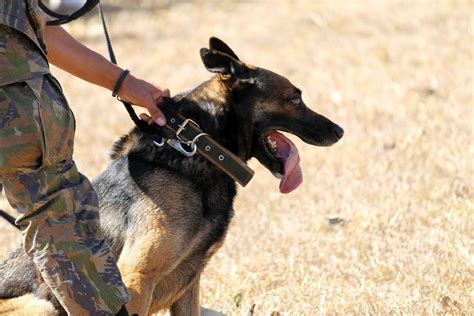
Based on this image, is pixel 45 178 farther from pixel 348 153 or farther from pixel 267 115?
pixel 348 153

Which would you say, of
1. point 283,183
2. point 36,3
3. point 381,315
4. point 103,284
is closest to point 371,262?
point 381,315

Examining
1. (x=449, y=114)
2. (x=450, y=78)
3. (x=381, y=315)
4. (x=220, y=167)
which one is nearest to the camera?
(x=220, y=167)

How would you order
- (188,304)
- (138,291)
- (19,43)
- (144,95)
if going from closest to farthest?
(19,43)
(138,291)
(144,95)
(188,304)

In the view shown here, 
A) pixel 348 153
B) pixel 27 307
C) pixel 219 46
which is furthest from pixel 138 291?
pixel 348 153

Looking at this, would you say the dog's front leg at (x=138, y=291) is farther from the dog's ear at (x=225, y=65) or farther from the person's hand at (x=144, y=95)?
the dog's ear at (x=225, y=65)

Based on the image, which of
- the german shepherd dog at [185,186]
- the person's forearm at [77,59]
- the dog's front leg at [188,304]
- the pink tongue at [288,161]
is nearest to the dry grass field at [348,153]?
the dog's front leg at [188,304]

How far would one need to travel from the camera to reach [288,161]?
A: 442cm

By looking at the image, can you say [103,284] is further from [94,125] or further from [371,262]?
[94,125]

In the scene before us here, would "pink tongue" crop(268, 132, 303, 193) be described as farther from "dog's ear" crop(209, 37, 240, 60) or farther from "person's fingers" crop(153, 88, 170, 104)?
"person's fingers" crop(153, 88, 170, 104)

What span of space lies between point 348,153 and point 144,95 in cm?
460

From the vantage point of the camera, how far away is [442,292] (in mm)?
5004

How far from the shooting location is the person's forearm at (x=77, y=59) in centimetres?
389

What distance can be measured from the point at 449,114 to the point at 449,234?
3494 millimetres

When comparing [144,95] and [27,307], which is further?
[144,95]
